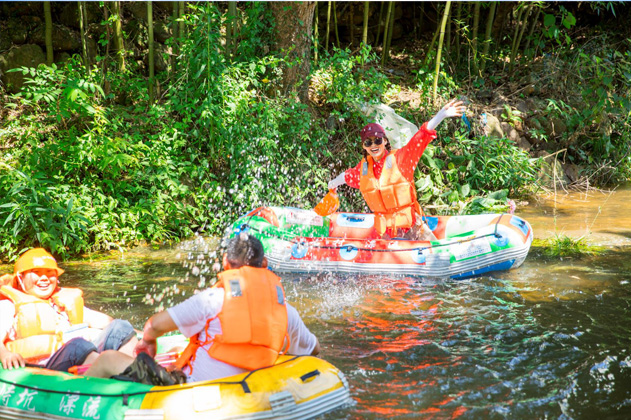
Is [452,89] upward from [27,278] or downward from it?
upward

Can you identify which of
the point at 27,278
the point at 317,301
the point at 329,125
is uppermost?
the point at 329,125

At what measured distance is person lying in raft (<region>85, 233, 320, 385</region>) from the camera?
3.04 m

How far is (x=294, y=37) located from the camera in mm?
8273

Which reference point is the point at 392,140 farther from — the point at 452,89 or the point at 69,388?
the point at 69,388

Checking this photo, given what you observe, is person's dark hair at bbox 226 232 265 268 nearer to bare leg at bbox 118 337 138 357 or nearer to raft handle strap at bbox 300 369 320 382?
raft handle strap at bbox 300 369 320 382

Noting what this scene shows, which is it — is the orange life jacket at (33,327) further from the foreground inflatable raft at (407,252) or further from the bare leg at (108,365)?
the foreground inflatable raft at (407,252)

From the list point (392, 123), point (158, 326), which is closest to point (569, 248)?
point (392, 123)

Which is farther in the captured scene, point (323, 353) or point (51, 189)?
point (51, 189)

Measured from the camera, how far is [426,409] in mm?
3475

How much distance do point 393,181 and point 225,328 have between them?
339 cm

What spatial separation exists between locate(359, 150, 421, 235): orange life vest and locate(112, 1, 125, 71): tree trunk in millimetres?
3722

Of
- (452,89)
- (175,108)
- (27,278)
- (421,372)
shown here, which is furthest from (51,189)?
(452,89)

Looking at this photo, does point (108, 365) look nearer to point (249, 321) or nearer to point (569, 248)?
point (249, 321)

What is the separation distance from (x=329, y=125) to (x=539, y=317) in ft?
15.1
